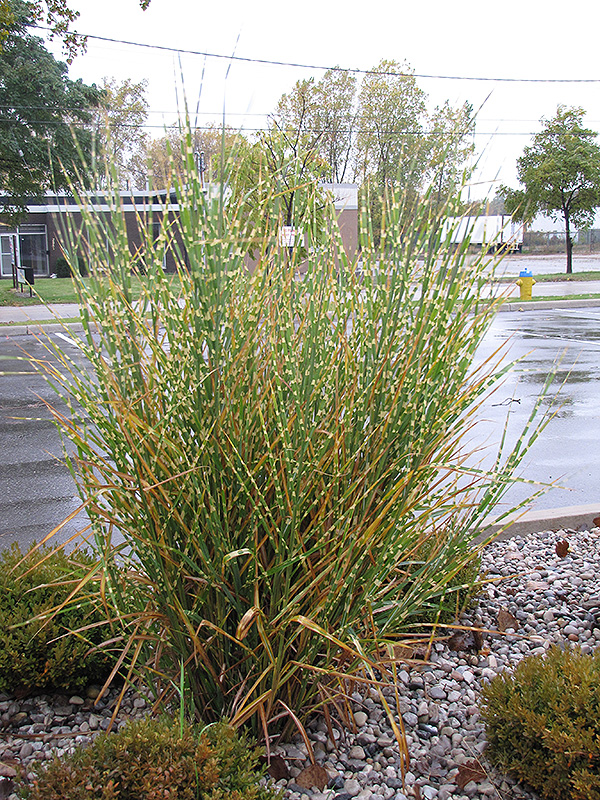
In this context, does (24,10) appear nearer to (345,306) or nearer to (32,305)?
(32,305)

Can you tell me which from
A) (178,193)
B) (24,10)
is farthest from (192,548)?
(24,10)

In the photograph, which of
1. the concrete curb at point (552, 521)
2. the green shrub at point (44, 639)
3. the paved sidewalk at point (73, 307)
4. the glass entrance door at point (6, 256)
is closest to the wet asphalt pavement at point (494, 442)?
the concrete curb at point (552, 521)

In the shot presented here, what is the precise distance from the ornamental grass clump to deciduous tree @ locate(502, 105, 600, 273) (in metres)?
29.3

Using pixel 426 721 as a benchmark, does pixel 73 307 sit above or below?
above

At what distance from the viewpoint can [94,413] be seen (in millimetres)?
1986

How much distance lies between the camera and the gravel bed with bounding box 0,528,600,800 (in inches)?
78.9

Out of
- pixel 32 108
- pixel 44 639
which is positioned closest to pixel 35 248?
pixel 32 108

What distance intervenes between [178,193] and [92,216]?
0.30 metres

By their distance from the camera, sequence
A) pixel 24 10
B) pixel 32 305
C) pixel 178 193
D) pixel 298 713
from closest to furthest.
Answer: pixel 178 193 → pixel 298 713 → pixel 24 10 → pixel 32 305

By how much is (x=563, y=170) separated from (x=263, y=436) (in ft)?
103

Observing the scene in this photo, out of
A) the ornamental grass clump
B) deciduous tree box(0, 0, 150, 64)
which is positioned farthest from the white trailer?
deciduous tree box(0, 0, 150, 64)

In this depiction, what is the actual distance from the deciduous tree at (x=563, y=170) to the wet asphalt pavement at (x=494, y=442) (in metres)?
19.6

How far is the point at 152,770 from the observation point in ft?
5.34

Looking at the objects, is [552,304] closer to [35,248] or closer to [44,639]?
[44,639]
